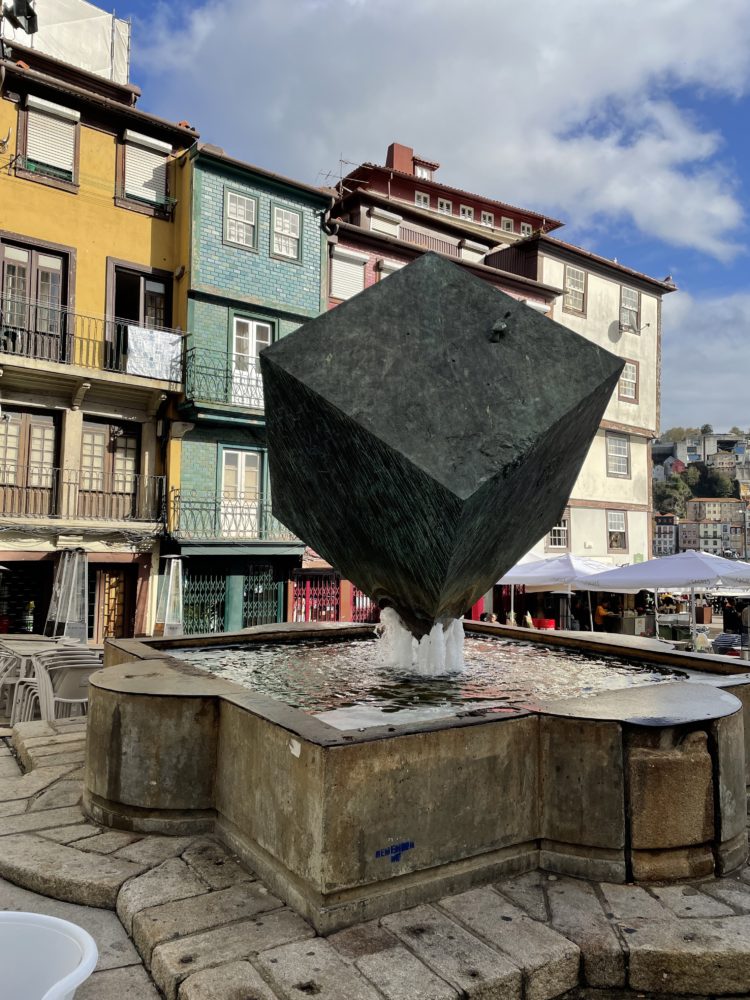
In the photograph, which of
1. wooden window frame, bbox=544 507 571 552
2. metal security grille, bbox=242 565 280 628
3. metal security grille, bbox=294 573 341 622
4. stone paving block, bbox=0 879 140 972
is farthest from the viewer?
wooden window frame, bbox=544 507 571 552

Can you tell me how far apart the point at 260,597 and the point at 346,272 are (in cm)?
899

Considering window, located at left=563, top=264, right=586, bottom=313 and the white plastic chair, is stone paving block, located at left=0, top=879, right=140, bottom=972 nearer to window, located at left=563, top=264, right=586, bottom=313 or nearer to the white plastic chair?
the white plastic chair

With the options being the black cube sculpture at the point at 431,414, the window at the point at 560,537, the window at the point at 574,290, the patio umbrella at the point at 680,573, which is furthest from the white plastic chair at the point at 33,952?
the window at the point at 574,290

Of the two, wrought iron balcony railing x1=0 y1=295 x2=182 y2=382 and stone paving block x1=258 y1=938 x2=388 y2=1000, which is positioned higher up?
wrought iron balcony railing x1=0 y1=295 x2=182 y2=382

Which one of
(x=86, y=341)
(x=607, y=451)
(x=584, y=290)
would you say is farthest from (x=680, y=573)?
(x=584, y=290)

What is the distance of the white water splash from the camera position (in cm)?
618

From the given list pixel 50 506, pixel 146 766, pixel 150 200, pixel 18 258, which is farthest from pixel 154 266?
pixel 146 766

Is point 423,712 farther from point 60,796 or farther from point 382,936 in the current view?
point 60,796

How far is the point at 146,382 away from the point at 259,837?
13.8m

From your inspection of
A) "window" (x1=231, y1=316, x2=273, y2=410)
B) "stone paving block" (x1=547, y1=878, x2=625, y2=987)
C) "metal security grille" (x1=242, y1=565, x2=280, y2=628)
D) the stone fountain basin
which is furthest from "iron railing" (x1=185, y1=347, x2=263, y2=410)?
"stone paving block" (x1=547, y1=878, x2=625, y2=987)

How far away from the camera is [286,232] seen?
18.4 m

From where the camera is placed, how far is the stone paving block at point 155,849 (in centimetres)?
377

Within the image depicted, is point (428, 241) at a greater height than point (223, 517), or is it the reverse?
point (428, 241)

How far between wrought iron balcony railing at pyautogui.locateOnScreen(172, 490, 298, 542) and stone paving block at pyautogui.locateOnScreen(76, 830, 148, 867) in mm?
12400
